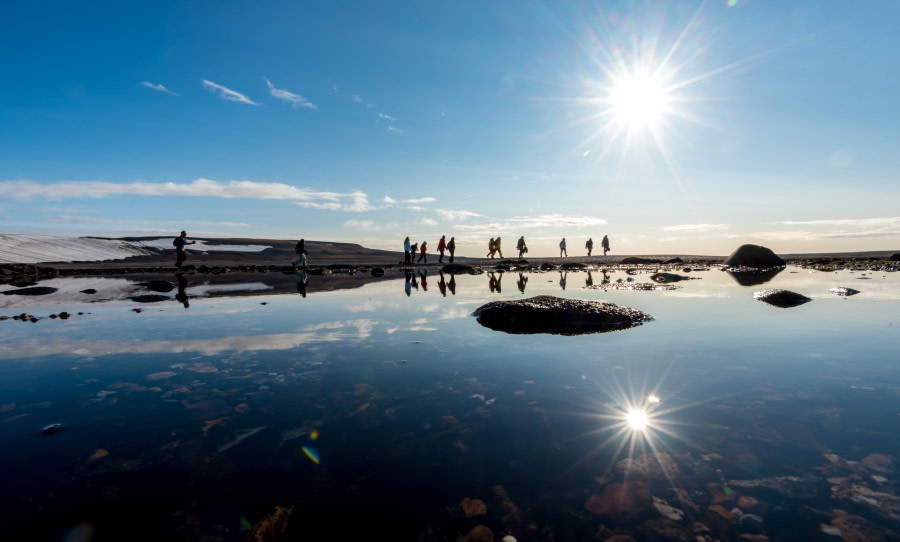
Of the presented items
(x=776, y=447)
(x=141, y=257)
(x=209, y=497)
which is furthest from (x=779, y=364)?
(x=141, y=257)

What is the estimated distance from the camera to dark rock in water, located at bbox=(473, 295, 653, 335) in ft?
35.2

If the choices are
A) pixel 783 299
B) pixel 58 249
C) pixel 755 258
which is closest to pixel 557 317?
pixel 783 299

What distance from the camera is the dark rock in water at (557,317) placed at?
10.7m

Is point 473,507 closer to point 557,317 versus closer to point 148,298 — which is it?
point 557,317

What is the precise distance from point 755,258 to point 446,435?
4604 cm

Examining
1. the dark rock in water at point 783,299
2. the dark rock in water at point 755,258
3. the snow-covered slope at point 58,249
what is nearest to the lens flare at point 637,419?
the dark rock in water at point 783,299

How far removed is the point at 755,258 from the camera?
1615 inches

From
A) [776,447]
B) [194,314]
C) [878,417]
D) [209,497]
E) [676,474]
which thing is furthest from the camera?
[194,314]

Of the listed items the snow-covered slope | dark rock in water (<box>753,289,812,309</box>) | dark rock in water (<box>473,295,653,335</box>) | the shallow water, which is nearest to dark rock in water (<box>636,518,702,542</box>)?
the shallow water

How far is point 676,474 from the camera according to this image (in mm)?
3926

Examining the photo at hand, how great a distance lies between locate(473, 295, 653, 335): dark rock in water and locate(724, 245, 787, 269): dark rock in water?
3708cm

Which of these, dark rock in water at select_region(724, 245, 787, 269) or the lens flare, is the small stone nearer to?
the lens flare

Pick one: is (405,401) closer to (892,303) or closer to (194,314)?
(194,314)

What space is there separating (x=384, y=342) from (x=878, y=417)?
736 centimetres
